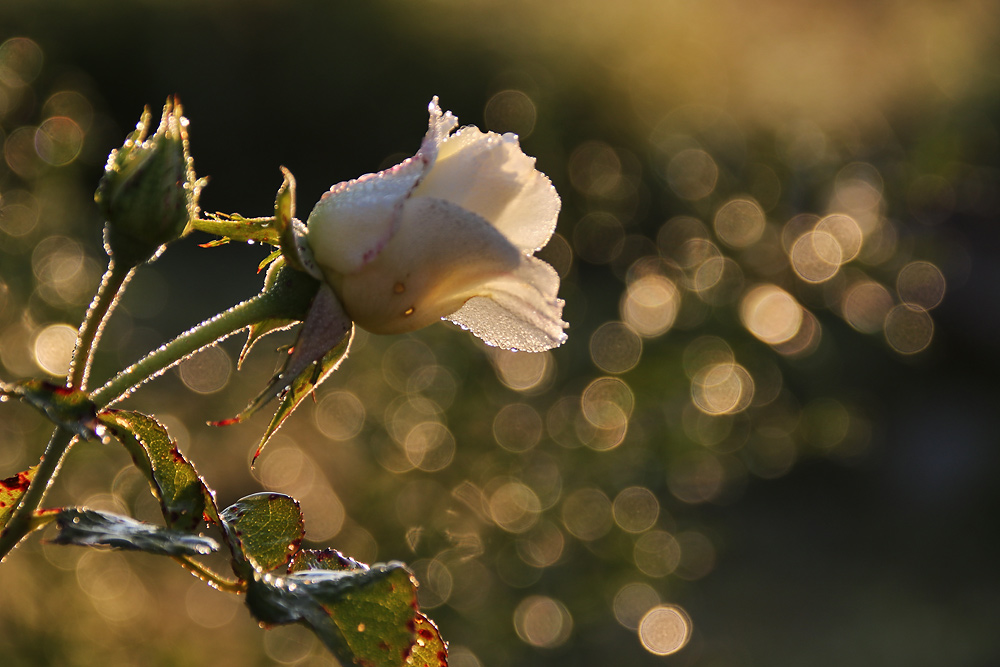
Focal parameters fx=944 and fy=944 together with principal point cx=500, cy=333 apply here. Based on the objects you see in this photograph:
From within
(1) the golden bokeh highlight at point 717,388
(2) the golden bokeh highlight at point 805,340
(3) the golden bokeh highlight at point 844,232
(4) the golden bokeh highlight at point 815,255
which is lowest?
(1) the golden bokeh highlight at point 717,388

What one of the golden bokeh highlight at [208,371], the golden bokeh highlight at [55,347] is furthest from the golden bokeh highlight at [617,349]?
the golden bokeh highlight at [55,347]

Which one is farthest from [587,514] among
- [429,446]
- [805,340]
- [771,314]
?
[805,340]

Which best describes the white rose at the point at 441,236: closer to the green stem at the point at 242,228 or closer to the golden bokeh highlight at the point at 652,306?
the green stem at the point at 242,228

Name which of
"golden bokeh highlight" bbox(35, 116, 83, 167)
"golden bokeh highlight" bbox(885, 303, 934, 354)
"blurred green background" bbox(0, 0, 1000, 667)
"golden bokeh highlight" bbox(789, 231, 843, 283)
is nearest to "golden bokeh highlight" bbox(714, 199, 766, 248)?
"blurred green background" bbox(0, 0, 1000, 667)

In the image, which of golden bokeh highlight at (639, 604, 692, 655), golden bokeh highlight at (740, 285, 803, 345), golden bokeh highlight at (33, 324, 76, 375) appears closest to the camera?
golden bokeh highlight at (33, 324, 76, 375)

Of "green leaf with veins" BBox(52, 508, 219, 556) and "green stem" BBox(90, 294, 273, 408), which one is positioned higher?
"green stem" BBox(90, 294, 273, 408)

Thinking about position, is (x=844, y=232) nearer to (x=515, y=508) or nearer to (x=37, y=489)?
(x=515, y=508)

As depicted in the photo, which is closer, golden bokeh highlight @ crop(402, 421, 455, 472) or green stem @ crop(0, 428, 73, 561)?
green stem @ crop(0, 428, 73, 561)

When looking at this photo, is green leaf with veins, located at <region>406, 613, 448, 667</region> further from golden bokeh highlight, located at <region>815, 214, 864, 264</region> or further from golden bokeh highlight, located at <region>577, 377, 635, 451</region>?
golden bokeh highlight, located at <region>815, 214, 864, 264</region>
